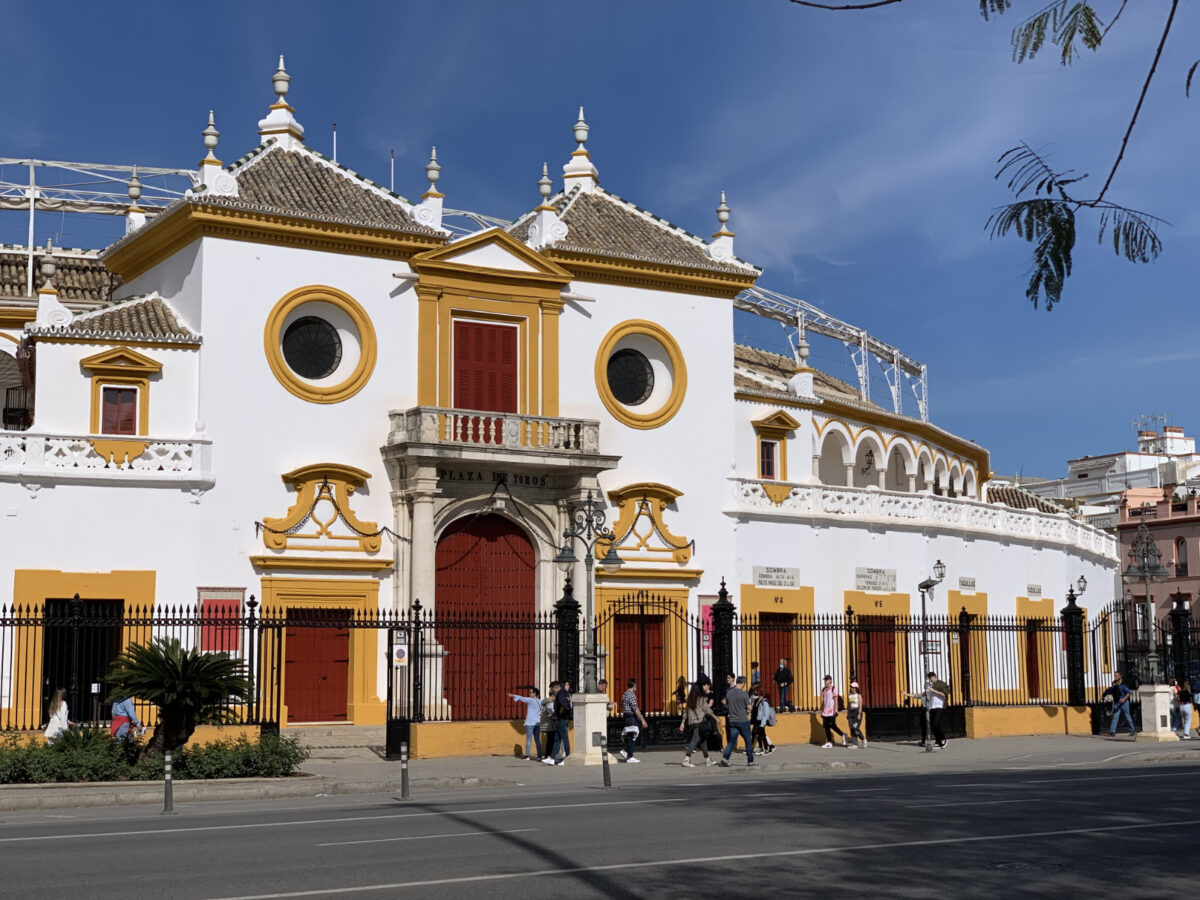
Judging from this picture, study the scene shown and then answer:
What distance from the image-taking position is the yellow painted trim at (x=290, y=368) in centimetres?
3281

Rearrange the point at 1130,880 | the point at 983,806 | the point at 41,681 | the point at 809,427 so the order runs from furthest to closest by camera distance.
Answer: the point at 809,427, the point at 41,681, the point at 983,806, the point at 1130,880

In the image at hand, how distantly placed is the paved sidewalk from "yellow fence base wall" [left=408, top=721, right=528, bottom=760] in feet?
1.41

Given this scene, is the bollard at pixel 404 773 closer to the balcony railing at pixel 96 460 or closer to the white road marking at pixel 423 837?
the white road marking at pixel 423 837

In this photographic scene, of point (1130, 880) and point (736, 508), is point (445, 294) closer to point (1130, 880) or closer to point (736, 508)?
point (736, 508)

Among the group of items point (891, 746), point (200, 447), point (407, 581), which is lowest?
point (891, 746)

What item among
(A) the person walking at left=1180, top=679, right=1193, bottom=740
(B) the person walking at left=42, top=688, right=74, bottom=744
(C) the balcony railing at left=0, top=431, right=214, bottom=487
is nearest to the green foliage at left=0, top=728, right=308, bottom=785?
(B) the person walking at left=42, top=688, right=74, bottom=744

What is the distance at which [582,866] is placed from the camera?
1217 cm

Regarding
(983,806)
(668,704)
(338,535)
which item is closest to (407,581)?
(338,535)

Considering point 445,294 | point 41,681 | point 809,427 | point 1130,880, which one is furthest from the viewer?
point 809,427

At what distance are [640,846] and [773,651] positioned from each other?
24777 millimetres

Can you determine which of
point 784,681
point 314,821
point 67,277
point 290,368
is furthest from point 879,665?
point 314,821

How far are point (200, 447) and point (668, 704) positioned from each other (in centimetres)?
1178

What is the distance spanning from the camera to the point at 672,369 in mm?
37531

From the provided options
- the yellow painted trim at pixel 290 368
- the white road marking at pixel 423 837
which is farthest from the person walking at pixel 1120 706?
the white road marking at pixel 423 837
